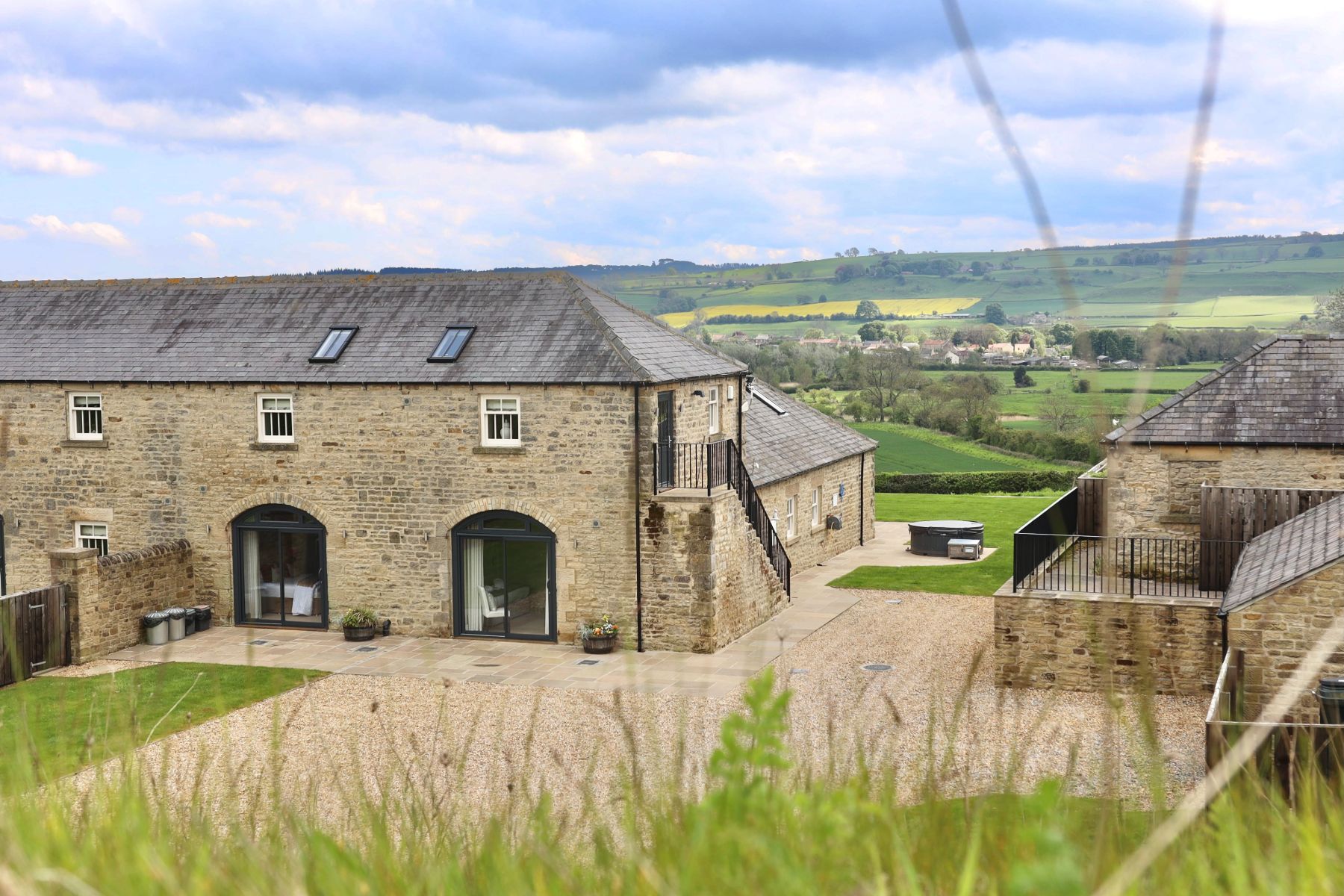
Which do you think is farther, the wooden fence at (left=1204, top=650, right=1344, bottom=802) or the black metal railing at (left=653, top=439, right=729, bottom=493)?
the black metal railing at (left=653, top=439, right=729, bottom=493)

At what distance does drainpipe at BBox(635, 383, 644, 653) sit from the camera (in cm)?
2000

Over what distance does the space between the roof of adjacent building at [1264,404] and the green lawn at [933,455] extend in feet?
82.6

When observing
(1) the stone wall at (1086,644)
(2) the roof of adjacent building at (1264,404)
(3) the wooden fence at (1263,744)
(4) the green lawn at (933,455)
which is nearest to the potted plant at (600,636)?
(1) the stone wall at (1086,644)

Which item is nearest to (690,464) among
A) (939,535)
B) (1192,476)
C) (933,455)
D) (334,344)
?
(334,344)

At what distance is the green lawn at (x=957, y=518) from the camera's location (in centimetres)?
2581

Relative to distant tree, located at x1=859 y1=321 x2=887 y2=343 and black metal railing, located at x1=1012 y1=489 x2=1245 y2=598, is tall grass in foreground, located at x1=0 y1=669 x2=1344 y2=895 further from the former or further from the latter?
distant tree, located at x1=859 y1=321 x2=887 y2=343

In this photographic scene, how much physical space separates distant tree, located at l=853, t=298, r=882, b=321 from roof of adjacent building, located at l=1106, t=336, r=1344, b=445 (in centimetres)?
9852

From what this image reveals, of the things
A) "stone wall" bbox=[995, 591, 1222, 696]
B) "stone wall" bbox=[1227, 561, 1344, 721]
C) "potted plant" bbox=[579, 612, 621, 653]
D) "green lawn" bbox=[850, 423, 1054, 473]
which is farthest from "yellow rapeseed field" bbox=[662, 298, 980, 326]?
"stone wall" bbox=[1227, 561, 1344, 721]

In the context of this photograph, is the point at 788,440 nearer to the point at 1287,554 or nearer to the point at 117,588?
the point at 117,588

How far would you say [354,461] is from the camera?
70.6 feet

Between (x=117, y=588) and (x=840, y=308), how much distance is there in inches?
4329

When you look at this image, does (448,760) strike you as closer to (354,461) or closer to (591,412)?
(591,412)

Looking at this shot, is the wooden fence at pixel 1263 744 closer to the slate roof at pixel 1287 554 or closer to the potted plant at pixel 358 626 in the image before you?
the slate roof at pixel 1287 554

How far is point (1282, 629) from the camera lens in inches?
537
